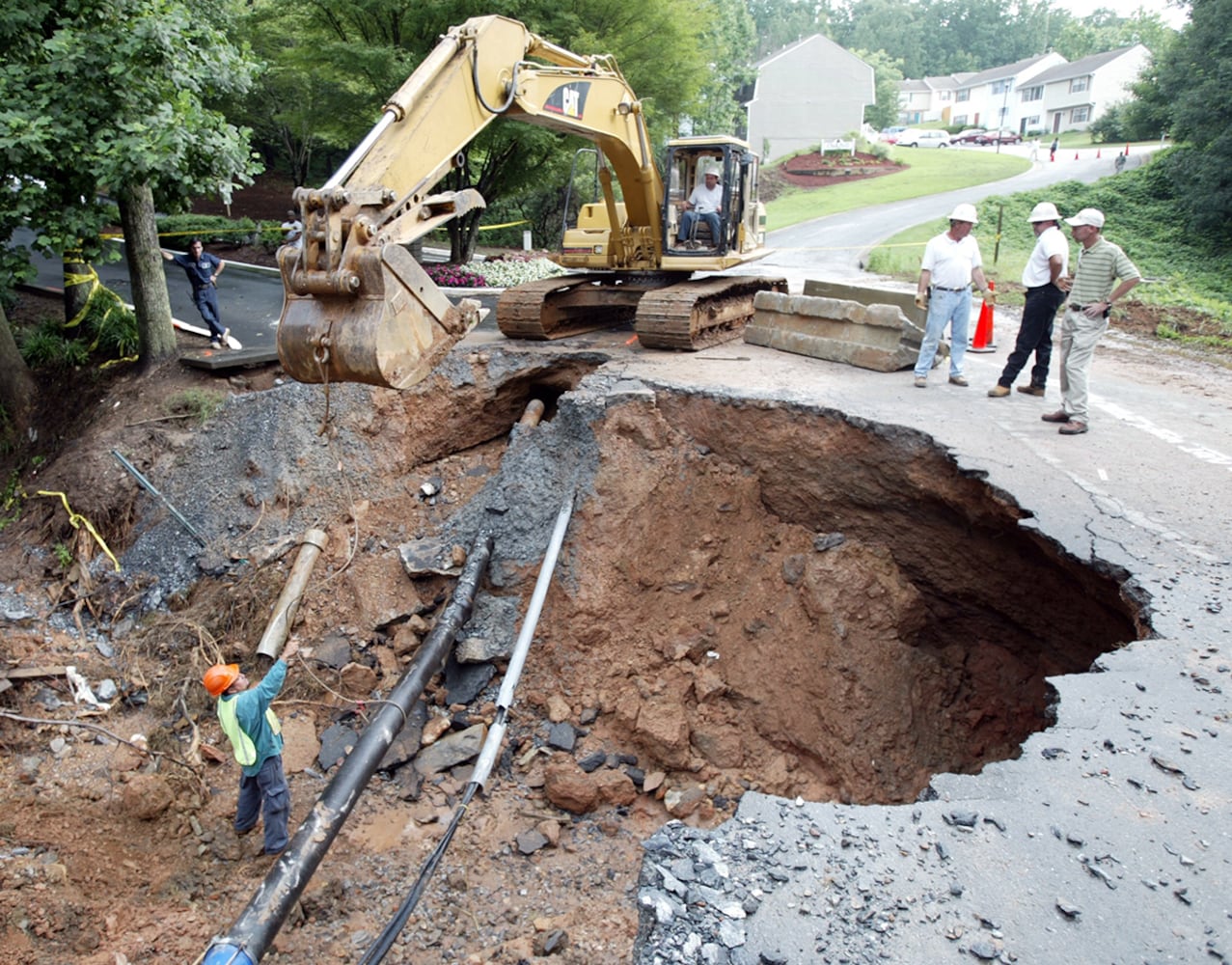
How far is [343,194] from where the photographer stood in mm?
5164

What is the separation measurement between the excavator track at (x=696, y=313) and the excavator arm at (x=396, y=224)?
8.75 feet

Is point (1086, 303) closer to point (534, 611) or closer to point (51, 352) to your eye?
point (534, 611)

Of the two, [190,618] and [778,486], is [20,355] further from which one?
[778,486]

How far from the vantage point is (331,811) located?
192 inches

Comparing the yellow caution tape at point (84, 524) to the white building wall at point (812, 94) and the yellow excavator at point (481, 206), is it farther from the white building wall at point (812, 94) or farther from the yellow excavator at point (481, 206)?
the white building wall at point (812, 94)

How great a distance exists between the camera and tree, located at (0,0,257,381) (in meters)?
7.96

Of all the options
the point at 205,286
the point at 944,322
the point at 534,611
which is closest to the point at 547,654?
the point at 534,611

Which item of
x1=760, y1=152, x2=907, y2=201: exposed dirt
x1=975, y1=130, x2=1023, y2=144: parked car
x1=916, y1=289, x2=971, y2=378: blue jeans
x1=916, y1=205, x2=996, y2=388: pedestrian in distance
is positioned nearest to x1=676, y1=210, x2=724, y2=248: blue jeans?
x1=916, y1=205, x2=996, y2=388: pedestrian in distance

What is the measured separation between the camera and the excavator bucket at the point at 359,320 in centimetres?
516

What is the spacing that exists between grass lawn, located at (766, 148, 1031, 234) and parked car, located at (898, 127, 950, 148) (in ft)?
38.6

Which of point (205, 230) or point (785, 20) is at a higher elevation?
point (785, 20)

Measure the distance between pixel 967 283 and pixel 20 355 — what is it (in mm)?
10798

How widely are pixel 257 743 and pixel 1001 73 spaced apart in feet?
267

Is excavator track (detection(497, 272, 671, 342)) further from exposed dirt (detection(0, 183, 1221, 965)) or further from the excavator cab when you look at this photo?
exposed dirt (detection(0, 183, 1221, 965))
